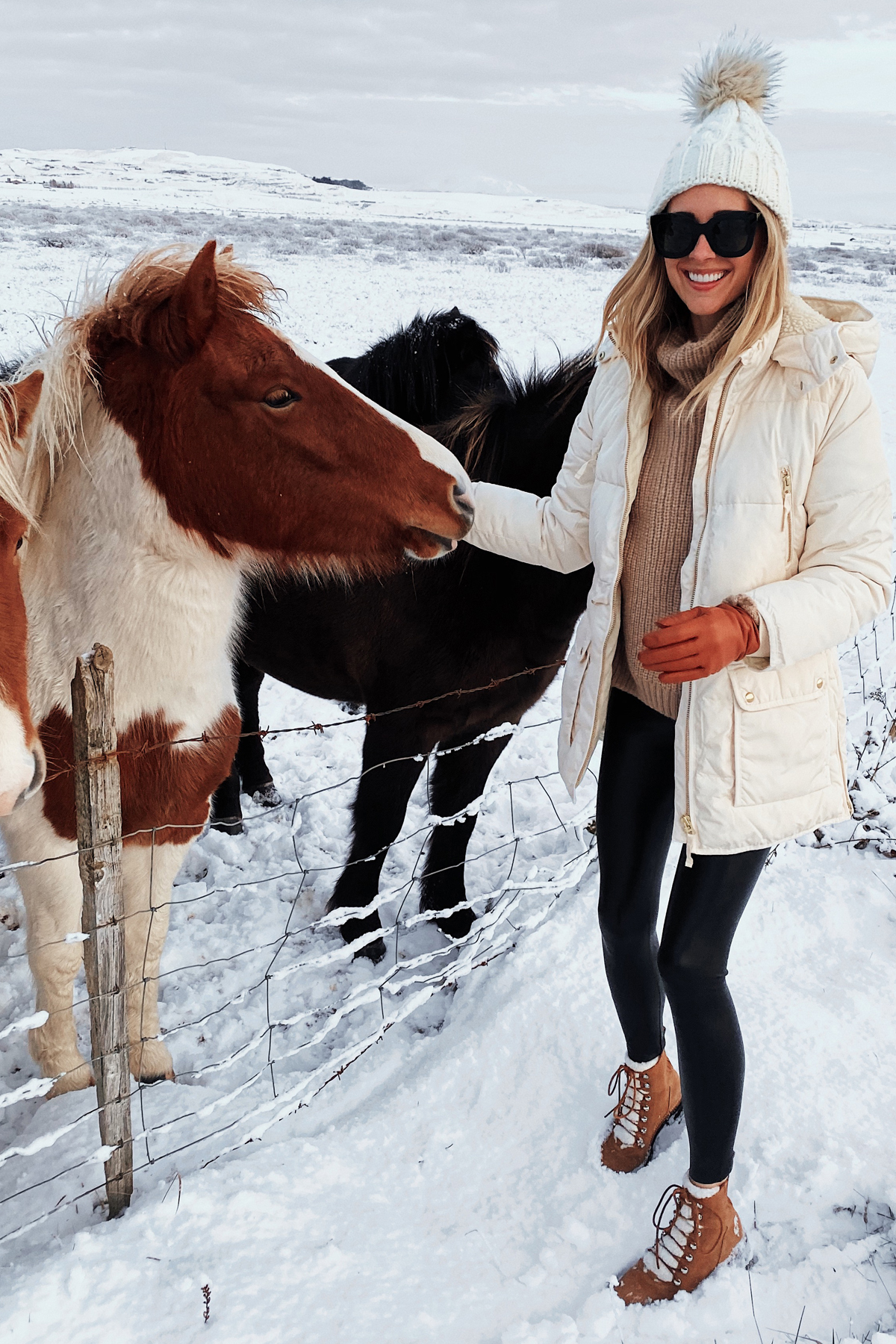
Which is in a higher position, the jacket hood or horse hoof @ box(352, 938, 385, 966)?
the jacket hood

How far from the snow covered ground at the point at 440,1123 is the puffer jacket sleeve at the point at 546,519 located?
0.80 metres

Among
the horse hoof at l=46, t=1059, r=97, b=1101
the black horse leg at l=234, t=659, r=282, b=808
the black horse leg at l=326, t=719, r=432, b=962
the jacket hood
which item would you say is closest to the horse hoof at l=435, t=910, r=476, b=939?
the black horse leg at l=326, t=719, r=432, b=962

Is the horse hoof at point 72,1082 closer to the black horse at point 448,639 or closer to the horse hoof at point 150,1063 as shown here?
the horse hoof at point 150,1063

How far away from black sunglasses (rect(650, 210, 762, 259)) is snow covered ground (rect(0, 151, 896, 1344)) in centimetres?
119

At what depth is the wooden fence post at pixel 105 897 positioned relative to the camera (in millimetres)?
1683

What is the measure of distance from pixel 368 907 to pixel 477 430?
1566 mm

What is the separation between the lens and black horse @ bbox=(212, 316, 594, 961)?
2748 mm

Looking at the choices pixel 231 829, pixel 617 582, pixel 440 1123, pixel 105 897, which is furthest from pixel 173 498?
pixel 231 829

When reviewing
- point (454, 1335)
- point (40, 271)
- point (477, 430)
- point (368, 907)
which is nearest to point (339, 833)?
point (368, 907)

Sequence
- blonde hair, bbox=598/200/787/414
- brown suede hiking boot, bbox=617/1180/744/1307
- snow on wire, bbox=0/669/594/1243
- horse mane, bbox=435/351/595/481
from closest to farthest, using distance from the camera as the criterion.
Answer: blonde hair, bbox=598/200/787/414, brown suede hiking boot, bbox=617/1180/744/1307, snow on wire, bbox=0/669/594/1243, horse mane, bbox=435/351/595/481

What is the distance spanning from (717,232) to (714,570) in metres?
0.63

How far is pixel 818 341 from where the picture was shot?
151 centimetres

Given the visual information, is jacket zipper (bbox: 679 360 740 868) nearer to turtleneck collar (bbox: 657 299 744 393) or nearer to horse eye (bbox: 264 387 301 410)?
turtleneck collar (bbox: 657 299 744 393)

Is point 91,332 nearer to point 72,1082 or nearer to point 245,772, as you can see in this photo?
point 72,1082
